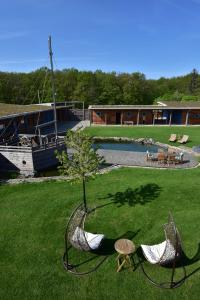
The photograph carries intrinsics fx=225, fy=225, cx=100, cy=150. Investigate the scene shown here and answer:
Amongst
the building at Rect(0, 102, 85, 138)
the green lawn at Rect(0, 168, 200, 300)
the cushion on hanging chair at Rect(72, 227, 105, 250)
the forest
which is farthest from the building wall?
the cushion on hanging chair at Rect(72, 227, 105, 250)

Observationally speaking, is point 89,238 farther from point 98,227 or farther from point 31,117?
point 31,117

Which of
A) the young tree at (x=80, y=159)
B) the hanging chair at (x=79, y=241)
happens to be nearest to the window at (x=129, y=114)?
the young tree at (x=80, y=159)

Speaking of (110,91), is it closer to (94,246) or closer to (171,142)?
(171,142)

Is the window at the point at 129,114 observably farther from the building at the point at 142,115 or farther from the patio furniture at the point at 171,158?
the patio furniture at the point at 171,158

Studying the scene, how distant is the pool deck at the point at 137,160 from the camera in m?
17.6

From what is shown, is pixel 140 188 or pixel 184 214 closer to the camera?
pixel 184 214

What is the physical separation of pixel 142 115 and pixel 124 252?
108 feet

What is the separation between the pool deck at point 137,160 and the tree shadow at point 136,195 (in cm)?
482

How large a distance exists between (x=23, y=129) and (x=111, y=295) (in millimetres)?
25954

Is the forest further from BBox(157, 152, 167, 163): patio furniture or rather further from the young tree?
the young tree

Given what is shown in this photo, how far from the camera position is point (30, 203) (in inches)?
462

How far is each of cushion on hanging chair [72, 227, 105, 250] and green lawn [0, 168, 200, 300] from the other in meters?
0.64

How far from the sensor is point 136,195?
39.5 ft

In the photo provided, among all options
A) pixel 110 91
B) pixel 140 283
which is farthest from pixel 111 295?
pixel 110 91
